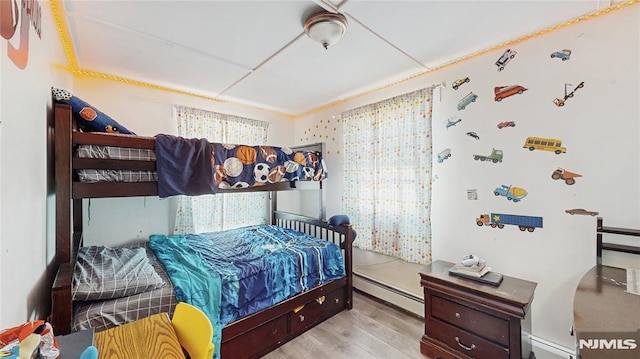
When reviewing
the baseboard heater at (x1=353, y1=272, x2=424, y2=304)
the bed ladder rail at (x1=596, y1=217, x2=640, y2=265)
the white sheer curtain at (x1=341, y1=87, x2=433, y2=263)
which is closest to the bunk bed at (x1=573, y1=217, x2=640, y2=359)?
the bed ladder rail at (x1=596, y1=217, x2=640, y2=265)

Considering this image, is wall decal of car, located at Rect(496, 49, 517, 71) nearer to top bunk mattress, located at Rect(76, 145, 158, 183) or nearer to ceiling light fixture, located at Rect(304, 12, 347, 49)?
ceiling light fixture, located at Rect(304, 12, 347, 49)

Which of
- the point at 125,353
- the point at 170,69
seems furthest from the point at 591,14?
the point at 170,69

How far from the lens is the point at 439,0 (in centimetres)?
143

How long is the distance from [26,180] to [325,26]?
1.66m

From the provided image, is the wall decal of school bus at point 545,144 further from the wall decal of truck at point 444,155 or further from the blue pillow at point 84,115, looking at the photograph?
the blue pillow at point 84,115

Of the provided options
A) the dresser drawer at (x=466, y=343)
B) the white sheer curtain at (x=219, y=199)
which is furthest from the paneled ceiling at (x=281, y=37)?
the dresser drawer at (x=466, y=343)

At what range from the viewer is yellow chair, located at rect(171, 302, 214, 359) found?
0.99m

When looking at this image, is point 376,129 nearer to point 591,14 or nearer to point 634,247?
point 591,14

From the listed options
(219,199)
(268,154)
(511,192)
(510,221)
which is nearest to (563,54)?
(511,192)

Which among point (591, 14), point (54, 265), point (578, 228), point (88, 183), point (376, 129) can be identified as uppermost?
point (591, 14)

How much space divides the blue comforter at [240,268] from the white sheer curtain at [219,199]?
258mm

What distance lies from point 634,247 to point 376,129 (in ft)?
6.66

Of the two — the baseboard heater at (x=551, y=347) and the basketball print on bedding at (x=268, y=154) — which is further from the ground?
the basketball print on bedding at (x=268, y=154)

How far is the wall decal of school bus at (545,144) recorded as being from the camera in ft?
5.53
